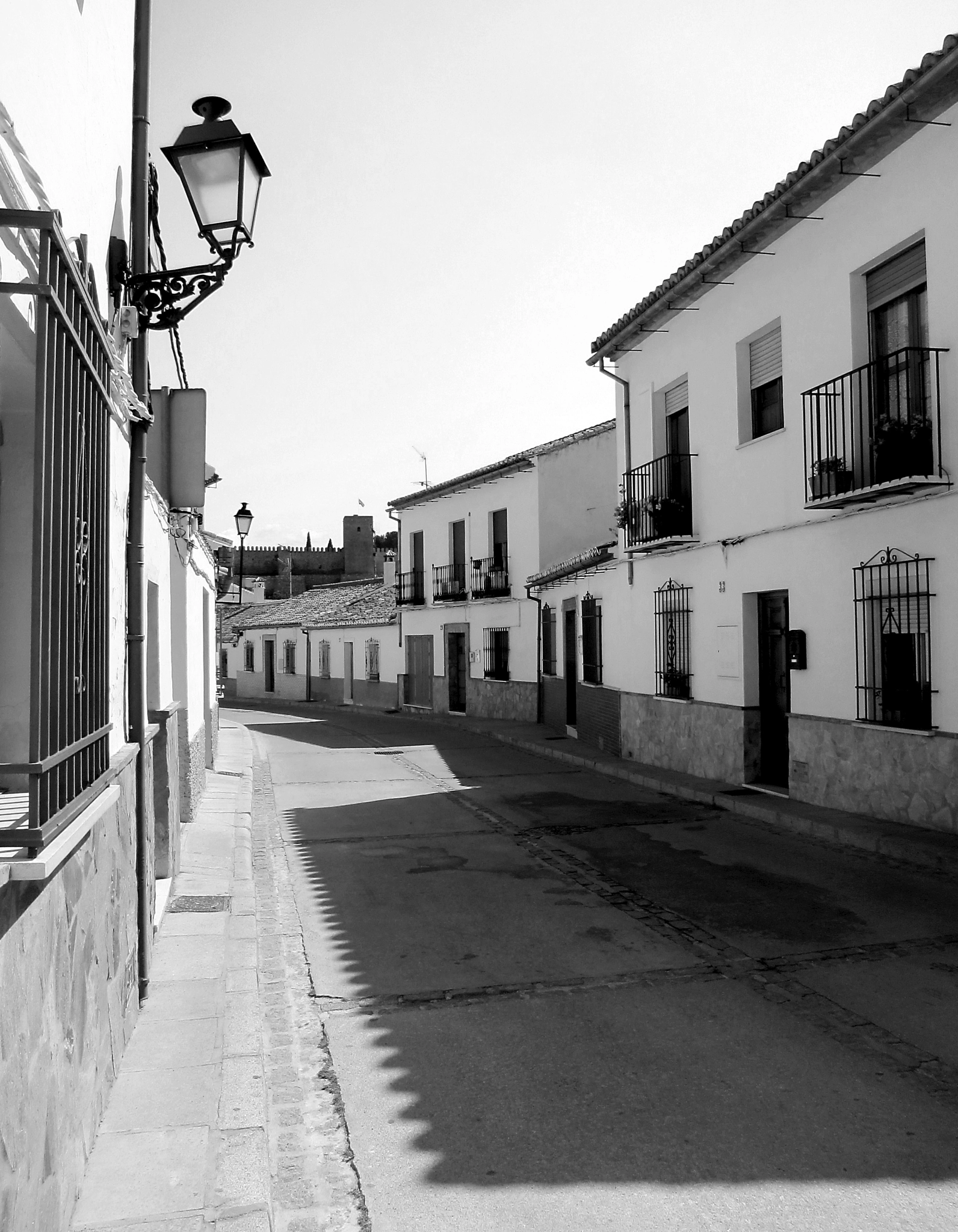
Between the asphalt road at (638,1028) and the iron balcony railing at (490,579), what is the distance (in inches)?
530

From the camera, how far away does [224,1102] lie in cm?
394

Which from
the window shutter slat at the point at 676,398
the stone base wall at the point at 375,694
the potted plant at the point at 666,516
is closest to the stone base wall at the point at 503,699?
the stone base wall at the point at 375,694

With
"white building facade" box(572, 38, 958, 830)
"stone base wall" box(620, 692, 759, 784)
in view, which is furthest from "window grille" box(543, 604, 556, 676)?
"white building facade" box(572, 38, 958, 830)

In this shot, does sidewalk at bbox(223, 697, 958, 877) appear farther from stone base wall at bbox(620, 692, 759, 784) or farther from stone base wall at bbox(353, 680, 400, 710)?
stone base wall at bbox(353, 680, 400, 710)

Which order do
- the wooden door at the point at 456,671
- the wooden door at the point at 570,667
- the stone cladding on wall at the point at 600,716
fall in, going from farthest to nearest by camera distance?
the wooden door at the point at 456,671 < the wooden door at the point at 570,667 < the stone cladding on wall at the point at 600,716

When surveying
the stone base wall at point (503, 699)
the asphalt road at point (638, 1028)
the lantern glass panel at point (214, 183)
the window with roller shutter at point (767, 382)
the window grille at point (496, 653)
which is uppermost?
the window with roller shutter at point (767, 382)

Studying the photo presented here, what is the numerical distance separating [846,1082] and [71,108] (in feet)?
15.2

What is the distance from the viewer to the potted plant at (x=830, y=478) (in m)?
9.04

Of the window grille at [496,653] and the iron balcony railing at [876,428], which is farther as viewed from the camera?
the window grille at [496,653]

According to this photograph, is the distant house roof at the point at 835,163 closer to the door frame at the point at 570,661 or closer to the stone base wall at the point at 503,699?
the door frame at the point at 570,661

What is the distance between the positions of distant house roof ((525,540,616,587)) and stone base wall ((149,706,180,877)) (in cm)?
875

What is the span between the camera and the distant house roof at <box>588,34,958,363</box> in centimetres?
784

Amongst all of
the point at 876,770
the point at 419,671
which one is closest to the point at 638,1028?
the point at 876,770

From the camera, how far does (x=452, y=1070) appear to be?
4234 millimetres
